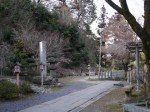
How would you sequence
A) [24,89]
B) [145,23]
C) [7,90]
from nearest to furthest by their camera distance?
[145,23] → [7,90] → [24,89]

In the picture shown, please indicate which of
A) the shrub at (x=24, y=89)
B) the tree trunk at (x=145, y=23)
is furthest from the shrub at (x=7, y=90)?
the tree trunk at (x=145, y=23)

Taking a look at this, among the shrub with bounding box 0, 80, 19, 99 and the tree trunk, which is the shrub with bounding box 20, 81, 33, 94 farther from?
the tree trunk

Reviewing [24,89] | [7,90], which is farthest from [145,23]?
[24,89]

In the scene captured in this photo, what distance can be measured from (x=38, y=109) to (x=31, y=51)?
2330 cm

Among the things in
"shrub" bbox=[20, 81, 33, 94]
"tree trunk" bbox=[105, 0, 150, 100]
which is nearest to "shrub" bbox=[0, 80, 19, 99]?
"shrub" bbox=[20, 81, 33, 94]

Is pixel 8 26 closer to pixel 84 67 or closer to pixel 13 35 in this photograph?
pixel 13 35

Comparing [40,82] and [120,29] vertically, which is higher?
[120,29]

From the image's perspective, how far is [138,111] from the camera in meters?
10.0

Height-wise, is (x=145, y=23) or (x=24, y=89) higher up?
(x=145, y=23)

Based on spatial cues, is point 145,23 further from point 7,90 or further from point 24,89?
point 24,89

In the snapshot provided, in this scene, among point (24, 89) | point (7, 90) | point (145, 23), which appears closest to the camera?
point (145, 23)

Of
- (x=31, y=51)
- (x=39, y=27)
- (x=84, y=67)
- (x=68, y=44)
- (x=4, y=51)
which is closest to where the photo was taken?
(x=4, y=51)

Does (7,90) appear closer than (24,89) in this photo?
Yes

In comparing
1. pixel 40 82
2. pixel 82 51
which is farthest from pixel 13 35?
pixel 82 51
